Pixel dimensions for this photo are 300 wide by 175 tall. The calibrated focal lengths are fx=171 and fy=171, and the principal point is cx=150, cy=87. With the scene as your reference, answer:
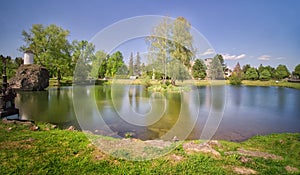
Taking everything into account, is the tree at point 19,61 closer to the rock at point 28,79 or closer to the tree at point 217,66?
the rock at point 28,79

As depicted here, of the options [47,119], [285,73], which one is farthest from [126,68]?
[285,73]

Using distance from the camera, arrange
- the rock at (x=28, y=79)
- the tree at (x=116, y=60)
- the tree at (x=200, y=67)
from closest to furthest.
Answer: the tree at (x=116, y=60)
the tree at (x=200, y=67)
the rock at (x=28, y=79)

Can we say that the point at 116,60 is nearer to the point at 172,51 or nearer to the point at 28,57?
the point at 172,51

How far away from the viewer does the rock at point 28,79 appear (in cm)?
1930

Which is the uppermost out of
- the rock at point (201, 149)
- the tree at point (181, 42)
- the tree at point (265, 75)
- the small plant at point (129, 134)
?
the tree at point (181, 42)

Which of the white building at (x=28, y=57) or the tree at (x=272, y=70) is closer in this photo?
the white building at (x=28, y=57)

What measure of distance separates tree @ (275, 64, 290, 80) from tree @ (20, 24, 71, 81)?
5967 cm

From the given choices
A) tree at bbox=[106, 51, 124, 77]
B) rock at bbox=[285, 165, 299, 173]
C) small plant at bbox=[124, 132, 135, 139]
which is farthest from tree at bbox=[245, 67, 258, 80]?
rock at bbox=[285, 165, 299, 173]

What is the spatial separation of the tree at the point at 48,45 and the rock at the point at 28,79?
796 centimetres

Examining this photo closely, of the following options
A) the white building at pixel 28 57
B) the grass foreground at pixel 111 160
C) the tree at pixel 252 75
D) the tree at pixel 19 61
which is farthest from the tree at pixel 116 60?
the tree at pixel 252 75

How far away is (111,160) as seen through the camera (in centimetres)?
352

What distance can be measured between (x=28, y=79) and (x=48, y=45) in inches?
401

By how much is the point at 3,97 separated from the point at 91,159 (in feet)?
19.8

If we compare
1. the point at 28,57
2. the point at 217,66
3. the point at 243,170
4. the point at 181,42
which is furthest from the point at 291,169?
the point at 28,57
